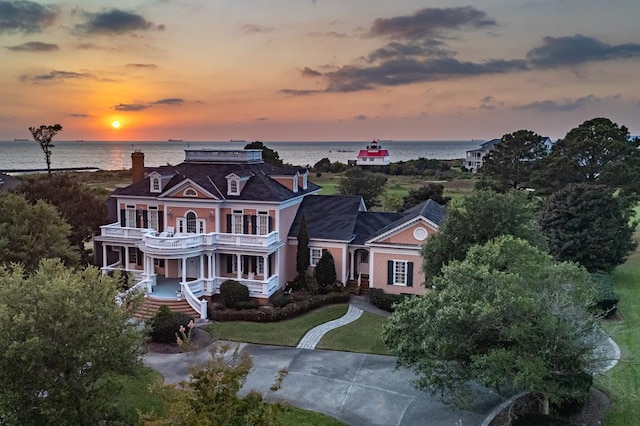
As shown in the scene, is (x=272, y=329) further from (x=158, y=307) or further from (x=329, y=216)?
(x=329, y=216)

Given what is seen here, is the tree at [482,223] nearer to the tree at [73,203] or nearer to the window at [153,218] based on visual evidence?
the window at [153,218]

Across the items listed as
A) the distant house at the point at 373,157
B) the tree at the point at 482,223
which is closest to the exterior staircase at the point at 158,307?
the tree at the point at 482,223

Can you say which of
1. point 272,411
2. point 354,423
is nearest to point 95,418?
point 272,411

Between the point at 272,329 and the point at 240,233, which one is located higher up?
the point at 240,233

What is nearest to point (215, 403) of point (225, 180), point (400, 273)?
point (400, 273)

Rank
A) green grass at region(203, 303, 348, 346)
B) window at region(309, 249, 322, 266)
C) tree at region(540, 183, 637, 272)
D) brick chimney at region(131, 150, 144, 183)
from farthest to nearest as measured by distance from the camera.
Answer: brick chimney at region(131, 150, 144, 183)
window at region(309, 249, 322, 266)
tree at region(540, 183, 637, 272)
green grass at region(203, 303, 348, 346)

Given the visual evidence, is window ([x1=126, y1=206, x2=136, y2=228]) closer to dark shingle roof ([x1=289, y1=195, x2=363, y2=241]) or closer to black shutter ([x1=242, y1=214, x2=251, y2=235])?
black shutter ([x1=242, y1=214, x2=251, y2=235])

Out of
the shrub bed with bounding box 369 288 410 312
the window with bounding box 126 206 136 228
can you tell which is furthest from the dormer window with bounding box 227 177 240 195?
the shrub bed with bounding box 369 288 410 312
